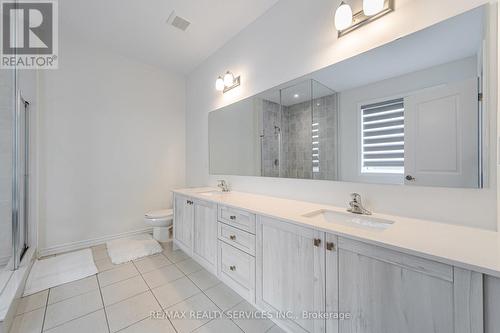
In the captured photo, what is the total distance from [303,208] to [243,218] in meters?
0.46

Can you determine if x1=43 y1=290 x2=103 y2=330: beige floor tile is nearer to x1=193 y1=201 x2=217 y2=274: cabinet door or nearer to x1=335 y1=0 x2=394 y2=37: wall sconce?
x1=193 y1=201 x2=217 y2=274: cabinet door

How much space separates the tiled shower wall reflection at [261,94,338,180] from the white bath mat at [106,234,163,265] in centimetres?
177

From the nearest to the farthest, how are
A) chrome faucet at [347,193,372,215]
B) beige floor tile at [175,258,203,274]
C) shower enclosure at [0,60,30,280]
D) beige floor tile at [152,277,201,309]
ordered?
chrome faucet at [347,193,372,215] < beige floor tile at [152,277,201,309] < shower enclosure at [0,60,30,280] < beige floor tile at [175,258,203,274]

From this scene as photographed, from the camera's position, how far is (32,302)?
62.2 inches

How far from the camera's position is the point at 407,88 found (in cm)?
117

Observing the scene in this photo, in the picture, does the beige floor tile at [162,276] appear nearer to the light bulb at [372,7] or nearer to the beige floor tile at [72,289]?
the beige floor tile at [72,289]

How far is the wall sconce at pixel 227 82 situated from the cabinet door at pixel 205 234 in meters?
1.43

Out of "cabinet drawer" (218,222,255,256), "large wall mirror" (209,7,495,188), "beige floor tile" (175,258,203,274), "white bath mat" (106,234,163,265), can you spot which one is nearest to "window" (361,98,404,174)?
"large wall mirror" (209,7,495,188)

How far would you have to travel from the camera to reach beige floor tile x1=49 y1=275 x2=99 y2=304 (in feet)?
5.40

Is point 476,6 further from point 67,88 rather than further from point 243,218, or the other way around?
point 67,88

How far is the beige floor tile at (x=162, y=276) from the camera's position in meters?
1.87

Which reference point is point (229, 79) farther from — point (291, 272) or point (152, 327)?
point (152, 327)

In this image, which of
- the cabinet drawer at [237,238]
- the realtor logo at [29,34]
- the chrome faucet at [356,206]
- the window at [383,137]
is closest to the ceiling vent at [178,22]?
the realtor logo at [29,34]

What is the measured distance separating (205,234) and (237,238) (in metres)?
0.51
